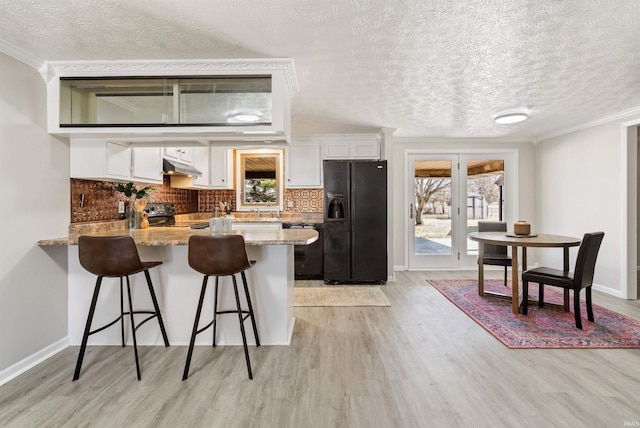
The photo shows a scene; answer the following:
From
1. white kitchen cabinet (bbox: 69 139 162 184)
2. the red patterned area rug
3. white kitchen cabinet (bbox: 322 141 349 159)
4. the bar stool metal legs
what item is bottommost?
the red patterned area rug

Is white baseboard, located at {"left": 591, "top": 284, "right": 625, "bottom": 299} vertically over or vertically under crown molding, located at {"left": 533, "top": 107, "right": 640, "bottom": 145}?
under

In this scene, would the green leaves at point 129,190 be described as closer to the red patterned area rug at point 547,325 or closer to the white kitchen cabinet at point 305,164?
the white kitchen cabinet at point 305,164

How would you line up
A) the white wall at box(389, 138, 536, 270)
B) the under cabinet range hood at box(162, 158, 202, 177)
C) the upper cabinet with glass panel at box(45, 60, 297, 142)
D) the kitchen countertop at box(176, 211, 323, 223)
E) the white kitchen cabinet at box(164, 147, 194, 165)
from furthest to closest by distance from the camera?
the white wall at box(389, 138, 536, 270) → the kitchen countertop at box(176, 211, 323, 223) → the white kitchen cabinet at box(164, 147, 194, 165) → the under cabinet range hood at box(162, 158, 202, 177) → the upper cabinet with glass panel at box(45, 60, 297, 142)

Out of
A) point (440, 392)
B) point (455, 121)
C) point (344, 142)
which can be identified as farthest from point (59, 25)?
point (455, 121)

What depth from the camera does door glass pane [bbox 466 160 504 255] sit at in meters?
5.41

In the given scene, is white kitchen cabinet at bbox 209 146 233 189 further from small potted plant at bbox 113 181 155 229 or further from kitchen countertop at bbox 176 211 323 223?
small potted plant at bbox 113 181 155 229

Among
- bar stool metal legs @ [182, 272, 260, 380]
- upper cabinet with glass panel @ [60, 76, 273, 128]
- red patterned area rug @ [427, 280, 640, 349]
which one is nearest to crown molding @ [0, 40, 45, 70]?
upper cabinet with glass panel @ [60, 76, 273, 128]

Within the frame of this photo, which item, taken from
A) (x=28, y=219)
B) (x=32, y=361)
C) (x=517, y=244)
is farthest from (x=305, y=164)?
(x=32, y=361)

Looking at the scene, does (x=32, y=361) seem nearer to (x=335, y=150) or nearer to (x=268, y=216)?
(x=268, y=216)

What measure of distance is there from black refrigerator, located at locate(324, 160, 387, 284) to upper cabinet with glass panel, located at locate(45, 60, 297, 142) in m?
2.18

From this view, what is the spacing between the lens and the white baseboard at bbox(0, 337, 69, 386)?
6.92ft

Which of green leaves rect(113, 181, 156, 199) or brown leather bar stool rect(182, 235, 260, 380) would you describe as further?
green leaves rect(113, 181, 156, 199)

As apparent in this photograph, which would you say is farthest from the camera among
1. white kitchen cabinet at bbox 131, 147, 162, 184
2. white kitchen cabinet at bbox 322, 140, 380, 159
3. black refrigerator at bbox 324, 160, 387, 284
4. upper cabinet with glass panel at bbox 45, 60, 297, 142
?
white kitchen cabinet at bbox 322, 140, 380, 159

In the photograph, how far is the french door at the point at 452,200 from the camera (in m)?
5.39
